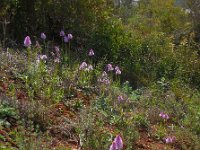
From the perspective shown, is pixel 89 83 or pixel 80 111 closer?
pixel 80 111

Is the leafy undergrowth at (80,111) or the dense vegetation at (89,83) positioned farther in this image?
the dense vegetation at (89,83)

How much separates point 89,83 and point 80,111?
1194mm

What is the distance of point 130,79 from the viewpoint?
301 inches

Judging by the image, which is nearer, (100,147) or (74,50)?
(100,147)

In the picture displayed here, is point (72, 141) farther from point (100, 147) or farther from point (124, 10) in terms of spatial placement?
point (124, 10)

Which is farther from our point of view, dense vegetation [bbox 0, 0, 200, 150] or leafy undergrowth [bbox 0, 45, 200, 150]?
dense vegetation [bbox 0, 0, 200, 150]

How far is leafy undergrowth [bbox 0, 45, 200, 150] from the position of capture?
14.3ft

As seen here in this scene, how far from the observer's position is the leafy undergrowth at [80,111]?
14.3ft

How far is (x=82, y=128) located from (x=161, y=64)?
3.96m

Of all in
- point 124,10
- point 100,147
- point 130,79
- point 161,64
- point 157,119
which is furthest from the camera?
point 124,10

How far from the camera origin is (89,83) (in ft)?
19.9

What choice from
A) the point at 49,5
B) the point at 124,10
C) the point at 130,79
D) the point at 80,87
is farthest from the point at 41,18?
the point at 124,10

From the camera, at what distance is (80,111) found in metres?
4.90

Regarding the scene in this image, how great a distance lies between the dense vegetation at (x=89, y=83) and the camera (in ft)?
14.8
